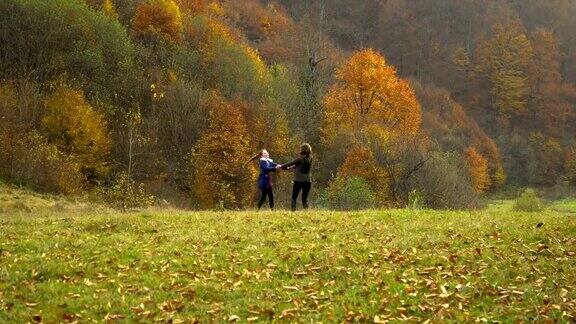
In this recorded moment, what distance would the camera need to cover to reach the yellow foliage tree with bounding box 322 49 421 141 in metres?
61.9

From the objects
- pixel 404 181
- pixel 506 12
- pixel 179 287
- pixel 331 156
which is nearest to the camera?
pixel 179 287

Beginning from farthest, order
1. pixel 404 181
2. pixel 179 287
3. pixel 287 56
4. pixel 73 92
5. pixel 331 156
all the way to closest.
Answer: pixel 287 56, pixel 331 156, pixel 404 181, pixel 73 92, pixel 179 287

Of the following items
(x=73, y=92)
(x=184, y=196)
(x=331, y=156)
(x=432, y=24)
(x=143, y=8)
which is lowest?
(x=184, y=196)

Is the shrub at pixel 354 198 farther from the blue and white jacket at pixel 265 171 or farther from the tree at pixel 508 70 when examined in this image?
the tree at pixel 508 70

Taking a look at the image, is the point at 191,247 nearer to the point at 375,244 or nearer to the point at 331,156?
Answer: the point at 375,244

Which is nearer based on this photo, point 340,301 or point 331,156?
point 340,301

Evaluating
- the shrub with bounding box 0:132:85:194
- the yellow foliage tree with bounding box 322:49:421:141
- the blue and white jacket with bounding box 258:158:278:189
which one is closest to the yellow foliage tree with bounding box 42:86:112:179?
the shrub with bounding box 0:132:85:194

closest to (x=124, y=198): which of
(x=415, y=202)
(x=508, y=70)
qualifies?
(x=415, y=202)

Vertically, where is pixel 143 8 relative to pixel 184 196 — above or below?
above

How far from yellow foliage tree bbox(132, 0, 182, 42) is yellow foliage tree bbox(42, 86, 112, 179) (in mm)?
15773

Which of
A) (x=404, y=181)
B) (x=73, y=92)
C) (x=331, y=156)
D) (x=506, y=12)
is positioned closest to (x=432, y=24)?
(x=506, y=12)

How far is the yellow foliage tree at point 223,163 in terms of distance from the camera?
4384 cm

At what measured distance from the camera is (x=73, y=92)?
133 feet

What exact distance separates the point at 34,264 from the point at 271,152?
127 feet
